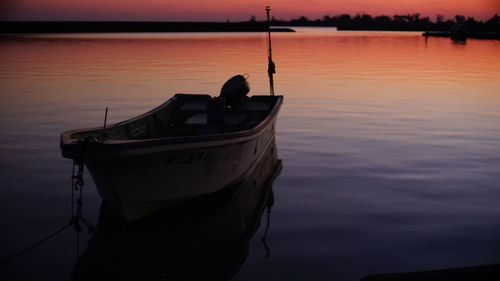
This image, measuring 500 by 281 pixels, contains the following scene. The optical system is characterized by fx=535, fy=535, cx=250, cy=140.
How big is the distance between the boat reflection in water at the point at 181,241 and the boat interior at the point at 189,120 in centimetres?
177

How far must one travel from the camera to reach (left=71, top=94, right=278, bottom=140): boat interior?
41.9 feet

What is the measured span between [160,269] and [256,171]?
6534 millimetres

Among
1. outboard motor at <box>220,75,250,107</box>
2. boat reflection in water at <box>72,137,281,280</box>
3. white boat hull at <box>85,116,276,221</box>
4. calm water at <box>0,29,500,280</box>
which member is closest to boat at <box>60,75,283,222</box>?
white boat hull at <box>85,116,276,221</box>

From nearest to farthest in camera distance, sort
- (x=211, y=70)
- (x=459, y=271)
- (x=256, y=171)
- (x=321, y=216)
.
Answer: (x=459, y=271)
(x=321, y=216)
(x=256, y=171)
(x=211, y=70)

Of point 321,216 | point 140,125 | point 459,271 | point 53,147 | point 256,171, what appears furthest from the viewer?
point 53,147

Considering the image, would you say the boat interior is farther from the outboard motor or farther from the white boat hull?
the white boat hull

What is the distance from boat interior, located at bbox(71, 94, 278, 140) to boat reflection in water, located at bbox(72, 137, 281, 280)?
69.8 inches

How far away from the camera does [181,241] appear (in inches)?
408

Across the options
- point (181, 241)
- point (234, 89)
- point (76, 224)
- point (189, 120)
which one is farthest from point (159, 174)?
point (234, 89)

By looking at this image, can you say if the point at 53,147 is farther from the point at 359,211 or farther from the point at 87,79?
the point at 87,79

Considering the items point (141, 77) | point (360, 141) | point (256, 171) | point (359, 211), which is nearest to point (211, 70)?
point (141, 77)

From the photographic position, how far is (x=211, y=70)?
48.4m

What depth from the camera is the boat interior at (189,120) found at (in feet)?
41.9

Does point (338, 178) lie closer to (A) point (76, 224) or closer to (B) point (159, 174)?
(B) point (159, 174)
